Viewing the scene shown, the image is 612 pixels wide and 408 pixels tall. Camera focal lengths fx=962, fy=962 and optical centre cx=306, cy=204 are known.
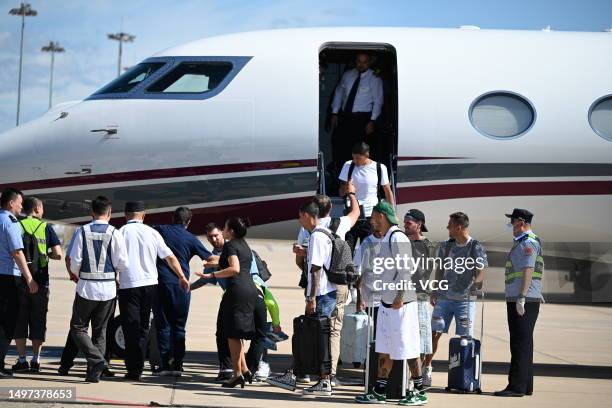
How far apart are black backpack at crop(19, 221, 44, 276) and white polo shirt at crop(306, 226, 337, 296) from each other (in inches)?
129

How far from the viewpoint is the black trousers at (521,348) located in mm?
11000

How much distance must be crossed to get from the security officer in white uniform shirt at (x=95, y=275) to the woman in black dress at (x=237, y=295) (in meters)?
1.19

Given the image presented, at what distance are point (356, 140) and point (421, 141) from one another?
4.28ft

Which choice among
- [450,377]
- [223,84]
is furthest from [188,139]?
[450,377]

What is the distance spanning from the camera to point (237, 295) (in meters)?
10.6

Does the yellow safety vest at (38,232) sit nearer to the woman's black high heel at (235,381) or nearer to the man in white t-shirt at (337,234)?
the woman's black high heel at (235,381)

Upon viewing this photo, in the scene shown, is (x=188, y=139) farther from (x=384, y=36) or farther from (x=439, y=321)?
(x=439, y=321)

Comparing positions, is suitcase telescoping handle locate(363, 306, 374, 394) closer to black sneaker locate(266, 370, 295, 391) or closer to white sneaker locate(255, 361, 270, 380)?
black sneaker locate(266, 370, 295, 391)

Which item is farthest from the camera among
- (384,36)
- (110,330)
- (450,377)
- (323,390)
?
(384,36)

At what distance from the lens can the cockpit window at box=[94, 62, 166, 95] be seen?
13.3 metres

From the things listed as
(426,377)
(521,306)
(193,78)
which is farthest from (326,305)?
(193,78)

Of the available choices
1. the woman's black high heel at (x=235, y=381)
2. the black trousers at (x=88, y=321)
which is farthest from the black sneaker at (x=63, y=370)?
the woman's black high heel at (x=235, y=381)

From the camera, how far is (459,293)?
1104 cm

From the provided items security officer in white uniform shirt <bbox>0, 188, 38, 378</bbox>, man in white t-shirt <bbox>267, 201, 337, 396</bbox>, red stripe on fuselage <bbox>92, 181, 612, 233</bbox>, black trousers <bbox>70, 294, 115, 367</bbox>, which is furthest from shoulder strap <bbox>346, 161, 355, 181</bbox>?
security officer in white uniform shirt <bbox>0, 188, 38, 378</bbox>
